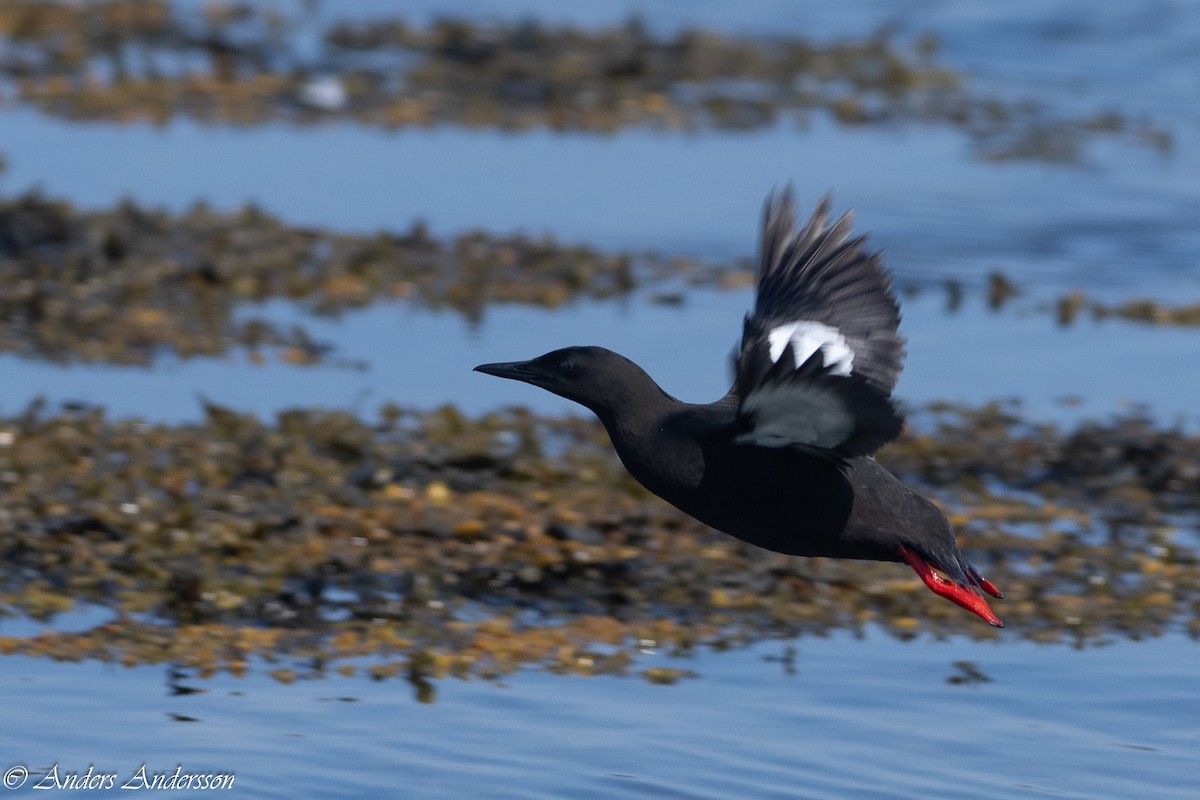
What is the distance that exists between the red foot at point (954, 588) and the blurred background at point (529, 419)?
1.68ft

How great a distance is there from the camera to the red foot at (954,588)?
259 inches

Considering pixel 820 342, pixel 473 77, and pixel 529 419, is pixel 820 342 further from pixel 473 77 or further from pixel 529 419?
pixel 473 77

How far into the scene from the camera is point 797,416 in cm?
592

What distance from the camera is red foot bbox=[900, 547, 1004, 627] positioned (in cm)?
658

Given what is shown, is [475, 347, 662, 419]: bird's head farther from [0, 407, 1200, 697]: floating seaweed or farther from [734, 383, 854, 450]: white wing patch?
[0, 407, 1200, 697]: floating seaweed

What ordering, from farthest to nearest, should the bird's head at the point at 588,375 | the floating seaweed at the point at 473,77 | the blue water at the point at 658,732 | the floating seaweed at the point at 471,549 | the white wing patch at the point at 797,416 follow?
the floating seaweed at the point at 473,77, the floating seaweed at the point at 471,549, the blue water at the point at 658,732, the bird's head at the point at 588,375, the white wing patch at the point at 797,416

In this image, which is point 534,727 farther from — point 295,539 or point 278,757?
point 295,539

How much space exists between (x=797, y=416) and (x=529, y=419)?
14.4 ft

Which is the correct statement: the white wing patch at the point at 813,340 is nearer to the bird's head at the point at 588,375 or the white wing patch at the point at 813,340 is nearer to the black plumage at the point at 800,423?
the black plumage at the point at 800,423

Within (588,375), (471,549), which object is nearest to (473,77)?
Result: (471,549)
